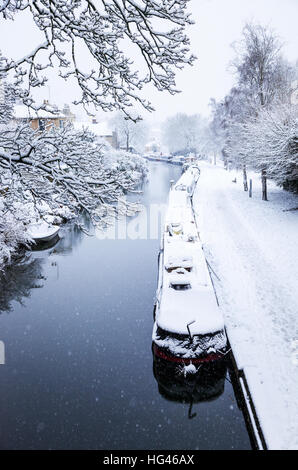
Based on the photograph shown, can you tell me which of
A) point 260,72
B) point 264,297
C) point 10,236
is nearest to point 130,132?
point 260,72

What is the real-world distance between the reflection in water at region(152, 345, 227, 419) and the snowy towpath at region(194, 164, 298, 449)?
73cm

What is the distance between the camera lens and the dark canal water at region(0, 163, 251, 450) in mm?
6645

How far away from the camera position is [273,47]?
21.6 metres

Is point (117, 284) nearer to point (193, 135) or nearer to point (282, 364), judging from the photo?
point (282, 364)

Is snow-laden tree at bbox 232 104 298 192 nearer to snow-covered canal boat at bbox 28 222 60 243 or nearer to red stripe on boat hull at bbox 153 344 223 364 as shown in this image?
red stripe on boat hull at bbox 153 344 223 364

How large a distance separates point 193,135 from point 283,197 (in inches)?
2992

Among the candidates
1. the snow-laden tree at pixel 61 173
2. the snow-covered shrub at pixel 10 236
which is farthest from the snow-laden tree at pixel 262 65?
the snow-laden tree at pixel 61 173

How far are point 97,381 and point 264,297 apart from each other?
6.35 meters

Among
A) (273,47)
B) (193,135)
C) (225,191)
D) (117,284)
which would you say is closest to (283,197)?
(225,191)

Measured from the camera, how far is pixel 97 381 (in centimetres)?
837

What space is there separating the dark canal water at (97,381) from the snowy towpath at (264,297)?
36.5 inches

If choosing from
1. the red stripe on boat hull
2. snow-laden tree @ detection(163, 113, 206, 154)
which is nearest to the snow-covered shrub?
the red stripe on boat hull

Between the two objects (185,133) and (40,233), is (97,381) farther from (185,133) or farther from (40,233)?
(185,133)

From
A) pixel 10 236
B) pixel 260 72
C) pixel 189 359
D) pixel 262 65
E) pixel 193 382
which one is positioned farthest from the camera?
pixel 260 72
